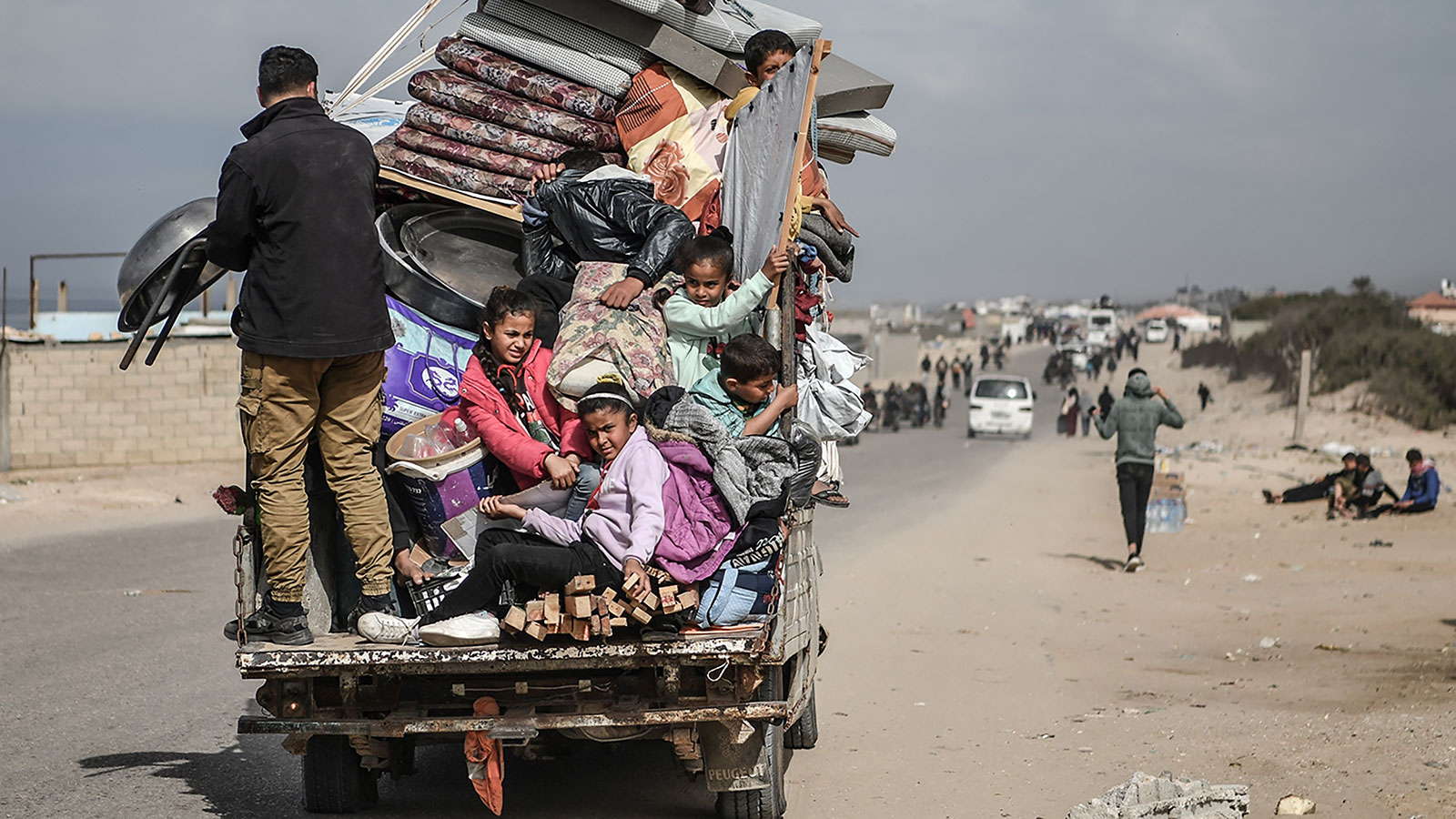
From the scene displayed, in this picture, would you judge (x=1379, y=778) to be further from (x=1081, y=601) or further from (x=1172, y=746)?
(x=1081, y=601)

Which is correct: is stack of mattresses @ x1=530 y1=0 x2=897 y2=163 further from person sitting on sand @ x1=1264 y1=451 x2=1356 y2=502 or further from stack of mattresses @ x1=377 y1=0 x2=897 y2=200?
person sitting on sand @ x1=1264 y1=451 x2=1356 y2=502

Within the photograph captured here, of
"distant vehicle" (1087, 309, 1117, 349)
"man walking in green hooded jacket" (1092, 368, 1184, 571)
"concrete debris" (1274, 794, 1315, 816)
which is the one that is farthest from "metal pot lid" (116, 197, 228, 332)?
"distant vehicle" (1087, 309, 1117, 349)

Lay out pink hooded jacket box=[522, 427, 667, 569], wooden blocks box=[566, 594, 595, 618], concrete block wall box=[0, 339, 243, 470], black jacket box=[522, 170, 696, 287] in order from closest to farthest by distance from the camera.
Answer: wooden blocks box=[566, 594, 595, 618] → pink hooded jacket box=[522, 427, 667, 569] → black jacket box=[522, 170, 696, 287] → concrete block wall box=[0, 339, 243, 470]

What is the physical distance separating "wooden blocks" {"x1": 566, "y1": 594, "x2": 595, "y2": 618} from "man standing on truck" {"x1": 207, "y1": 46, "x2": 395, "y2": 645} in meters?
1.03

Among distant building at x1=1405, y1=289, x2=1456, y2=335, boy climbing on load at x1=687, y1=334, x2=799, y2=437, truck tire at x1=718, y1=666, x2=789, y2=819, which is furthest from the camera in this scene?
distant building at x1=1405, y1=289, x2=1456, y2=335

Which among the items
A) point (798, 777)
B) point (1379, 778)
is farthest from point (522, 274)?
point (1379, 778)

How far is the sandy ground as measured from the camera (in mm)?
5664

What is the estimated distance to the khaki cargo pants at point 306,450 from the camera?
4793 millimetres

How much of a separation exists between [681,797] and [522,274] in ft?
8.24

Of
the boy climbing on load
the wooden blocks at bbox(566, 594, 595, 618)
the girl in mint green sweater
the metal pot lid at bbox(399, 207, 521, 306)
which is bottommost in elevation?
the wooden blocks at bbox(566, 594, 595, 618)

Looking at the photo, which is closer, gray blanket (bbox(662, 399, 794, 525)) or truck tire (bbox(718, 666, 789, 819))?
gray blanket (bbox(662, 399, 794, 525))

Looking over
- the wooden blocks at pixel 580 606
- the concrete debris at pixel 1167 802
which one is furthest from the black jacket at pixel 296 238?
the concrete debris at pixel 1167 802

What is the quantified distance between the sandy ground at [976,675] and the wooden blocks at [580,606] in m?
1.37

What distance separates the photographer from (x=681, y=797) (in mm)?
5562
